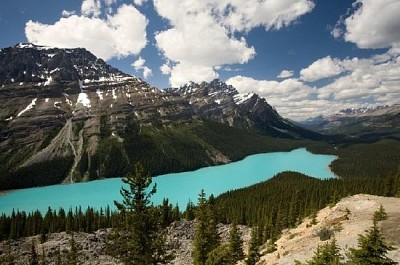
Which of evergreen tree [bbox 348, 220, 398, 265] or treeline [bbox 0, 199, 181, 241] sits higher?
evergreen tree [bbox 348, 220, 398, 265]

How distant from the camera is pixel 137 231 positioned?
94.3 ft

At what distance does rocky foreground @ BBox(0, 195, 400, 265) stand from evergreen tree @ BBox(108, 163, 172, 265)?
6480mm

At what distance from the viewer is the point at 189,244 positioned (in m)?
97.9

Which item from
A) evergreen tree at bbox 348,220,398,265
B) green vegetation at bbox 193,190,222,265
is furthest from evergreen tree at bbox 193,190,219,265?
evergreen tree at bbox 348,220,398,265

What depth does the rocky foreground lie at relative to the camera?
42.9 metres

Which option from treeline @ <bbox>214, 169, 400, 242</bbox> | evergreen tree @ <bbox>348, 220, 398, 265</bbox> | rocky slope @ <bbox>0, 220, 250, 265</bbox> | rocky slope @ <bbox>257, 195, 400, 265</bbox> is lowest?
rocky slope @ <bbox>0, 220, 250, 265</bbox>

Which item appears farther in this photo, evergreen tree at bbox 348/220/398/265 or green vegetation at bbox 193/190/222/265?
green vegetation at bbox 193/190/222/265

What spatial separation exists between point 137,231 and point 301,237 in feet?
112

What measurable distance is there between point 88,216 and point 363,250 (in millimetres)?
116650

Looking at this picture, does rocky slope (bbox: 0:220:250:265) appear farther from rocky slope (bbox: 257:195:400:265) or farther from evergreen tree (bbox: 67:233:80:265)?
rocky slope (bbox: 257:195:400:265)

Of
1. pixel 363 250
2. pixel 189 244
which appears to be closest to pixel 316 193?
pixel 189 244

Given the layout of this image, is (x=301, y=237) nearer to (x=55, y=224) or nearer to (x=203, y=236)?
(x=203, y=236)

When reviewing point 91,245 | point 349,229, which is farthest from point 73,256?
point 91,245

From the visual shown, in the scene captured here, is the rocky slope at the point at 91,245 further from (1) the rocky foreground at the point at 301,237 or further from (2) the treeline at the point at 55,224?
(2) the treeline at the point at 55,224
